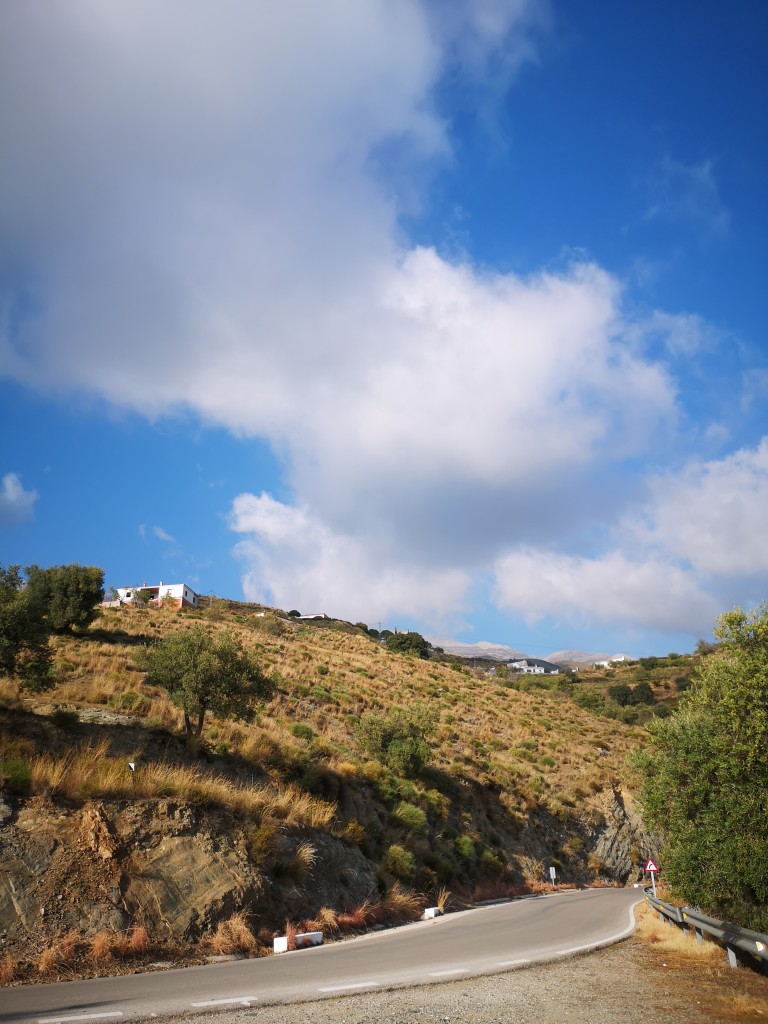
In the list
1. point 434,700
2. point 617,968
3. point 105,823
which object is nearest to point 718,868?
point 617,968

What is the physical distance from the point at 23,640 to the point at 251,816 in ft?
24.4

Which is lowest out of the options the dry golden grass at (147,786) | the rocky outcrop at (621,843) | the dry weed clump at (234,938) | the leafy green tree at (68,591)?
the rocky outcrop at (621,843)

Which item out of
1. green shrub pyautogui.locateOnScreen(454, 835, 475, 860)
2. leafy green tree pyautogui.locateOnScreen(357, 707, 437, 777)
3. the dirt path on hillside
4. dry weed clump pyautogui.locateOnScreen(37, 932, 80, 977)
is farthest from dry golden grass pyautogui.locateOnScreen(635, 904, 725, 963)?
leafy green tree pyautogui.locateOnScreen(357, 707, 437, 777)

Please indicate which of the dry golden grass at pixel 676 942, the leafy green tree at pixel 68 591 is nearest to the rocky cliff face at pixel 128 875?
the dry golden grass at pixel 676 942

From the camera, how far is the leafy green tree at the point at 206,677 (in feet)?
65.2

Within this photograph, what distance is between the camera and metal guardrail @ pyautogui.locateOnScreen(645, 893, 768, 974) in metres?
9.56

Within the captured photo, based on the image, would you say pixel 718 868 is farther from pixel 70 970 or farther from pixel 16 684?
pixel 16 684

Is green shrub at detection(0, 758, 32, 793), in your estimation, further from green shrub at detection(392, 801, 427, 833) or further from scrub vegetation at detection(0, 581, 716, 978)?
green shrub at detection(392, 801, 427, 833)

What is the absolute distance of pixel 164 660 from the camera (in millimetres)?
20594

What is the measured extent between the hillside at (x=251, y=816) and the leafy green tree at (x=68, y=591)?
1.91m

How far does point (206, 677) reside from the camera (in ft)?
65.2

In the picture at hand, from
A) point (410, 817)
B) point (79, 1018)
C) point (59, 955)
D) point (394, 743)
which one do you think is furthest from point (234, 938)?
point (394, 743)

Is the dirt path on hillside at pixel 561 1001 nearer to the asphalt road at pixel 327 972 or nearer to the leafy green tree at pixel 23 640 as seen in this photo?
the asphalt road at pixel 327 972

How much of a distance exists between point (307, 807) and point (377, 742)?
1106 cm
